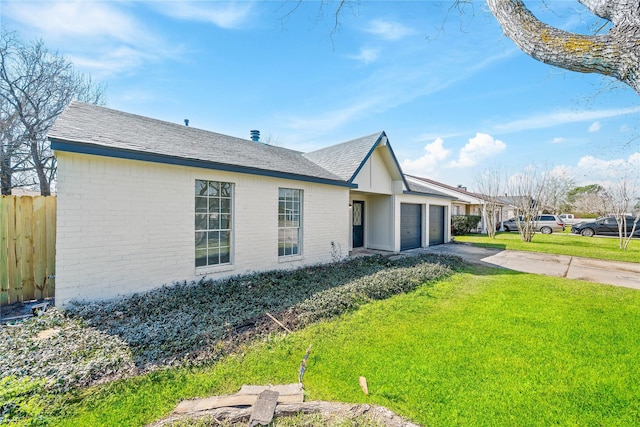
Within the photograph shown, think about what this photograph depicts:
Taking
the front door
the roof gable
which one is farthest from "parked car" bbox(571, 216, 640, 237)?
the front door

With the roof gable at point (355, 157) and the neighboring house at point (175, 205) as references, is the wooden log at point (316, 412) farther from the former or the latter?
the roof gable at point (355, 157)

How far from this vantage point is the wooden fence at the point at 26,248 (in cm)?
533

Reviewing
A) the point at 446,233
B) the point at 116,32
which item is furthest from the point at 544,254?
the point at 116,32

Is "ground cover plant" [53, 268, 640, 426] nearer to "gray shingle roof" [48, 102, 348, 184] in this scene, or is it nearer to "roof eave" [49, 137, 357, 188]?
"roof eave" [49, 137, 357, 188]

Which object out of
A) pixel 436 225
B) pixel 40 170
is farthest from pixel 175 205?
pixel 436 225

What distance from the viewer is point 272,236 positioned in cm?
820

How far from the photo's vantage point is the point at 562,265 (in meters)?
10.4

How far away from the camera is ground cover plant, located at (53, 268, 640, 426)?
271 centimetres

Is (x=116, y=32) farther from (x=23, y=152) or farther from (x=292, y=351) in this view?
(x=23, y=152)

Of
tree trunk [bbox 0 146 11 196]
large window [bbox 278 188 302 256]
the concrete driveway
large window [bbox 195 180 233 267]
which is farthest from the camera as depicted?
tree trunk [bbox 0 146 11 196]

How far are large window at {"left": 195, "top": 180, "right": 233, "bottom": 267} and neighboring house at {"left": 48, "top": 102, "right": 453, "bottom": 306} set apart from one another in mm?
26

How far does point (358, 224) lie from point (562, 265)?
27.7 ft

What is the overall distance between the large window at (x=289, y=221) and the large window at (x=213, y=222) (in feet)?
5.98

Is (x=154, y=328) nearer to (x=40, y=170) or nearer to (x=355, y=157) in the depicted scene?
(x=355, y=157)
